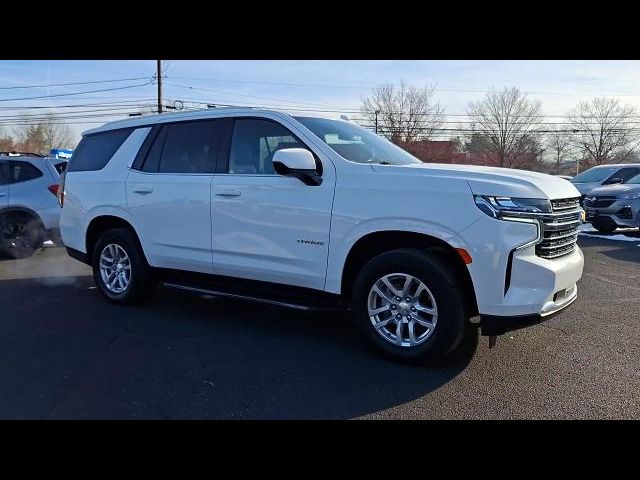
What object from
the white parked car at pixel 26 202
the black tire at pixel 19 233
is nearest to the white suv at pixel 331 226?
the white parked car at pixel 26 202

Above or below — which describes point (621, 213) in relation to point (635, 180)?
below

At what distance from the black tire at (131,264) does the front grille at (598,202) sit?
34.4ft

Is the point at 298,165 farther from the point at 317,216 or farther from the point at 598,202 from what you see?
the point at 598,202

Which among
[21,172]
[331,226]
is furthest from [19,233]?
[331,226]

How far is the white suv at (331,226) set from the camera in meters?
3.54

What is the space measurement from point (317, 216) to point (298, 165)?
1.46 ft

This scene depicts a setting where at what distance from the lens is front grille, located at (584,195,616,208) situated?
11.5m

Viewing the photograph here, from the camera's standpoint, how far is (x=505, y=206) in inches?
138

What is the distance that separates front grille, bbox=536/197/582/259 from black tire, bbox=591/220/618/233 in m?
8.74

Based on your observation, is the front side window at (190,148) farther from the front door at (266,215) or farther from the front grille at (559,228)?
the front grille at (559,228)

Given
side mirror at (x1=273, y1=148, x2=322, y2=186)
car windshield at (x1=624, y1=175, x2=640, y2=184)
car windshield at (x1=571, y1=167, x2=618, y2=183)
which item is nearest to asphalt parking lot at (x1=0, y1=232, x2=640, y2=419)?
side mirror at (x1=273, y1=148, x2=322, y2=186)
